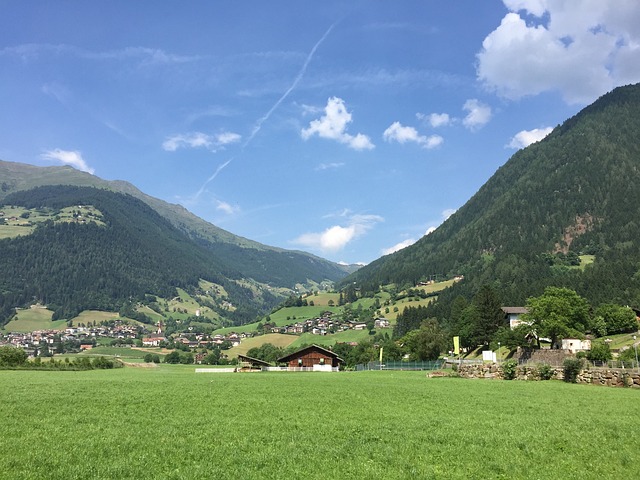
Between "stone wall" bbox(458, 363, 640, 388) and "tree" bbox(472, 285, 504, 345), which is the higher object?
"tree" bbox(472, 285, 504, 345)

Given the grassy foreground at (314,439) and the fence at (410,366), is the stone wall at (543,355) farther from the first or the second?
the grassy foreground at (314,439)

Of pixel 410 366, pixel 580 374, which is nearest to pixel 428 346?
pixel 410 366

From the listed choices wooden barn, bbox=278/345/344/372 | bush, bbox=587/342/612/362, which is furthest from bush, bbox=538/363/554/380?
wooden barn, bbox=278/345/344/372

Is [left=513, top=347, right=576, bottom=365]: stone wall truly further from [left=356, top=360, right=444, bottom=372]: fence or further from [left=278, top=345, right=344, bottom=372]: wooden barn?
[left=278, top=345, right=344, bottom=372]: wooden barn

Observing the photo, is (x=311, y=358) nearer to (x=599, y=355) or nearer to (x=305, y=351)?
(x=305, y=351)

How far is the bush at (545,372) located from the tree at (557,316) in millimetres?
37896

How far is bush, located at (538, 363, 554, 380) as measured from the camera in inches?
1891

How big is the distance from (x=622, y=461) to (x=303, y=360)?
93.9 m

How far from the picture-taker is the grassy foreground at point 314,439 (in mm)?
12312

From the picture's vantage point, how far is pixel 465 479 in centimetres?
1182

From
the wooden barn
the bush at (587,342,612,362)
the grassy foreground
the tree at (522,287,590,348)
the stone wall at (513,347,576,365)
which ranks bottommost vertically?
the wooden barn

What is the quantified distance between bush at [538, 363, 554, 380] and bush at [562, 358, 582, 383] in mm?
1714

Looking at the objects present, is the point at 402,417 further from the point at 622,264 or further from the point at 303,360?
the point at 622,264

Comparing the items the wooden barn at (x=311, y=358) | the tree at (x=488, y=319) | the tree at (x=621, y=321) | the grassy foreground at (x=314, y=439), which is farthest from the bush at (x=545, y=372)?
the tree at (x=621, y=321)
